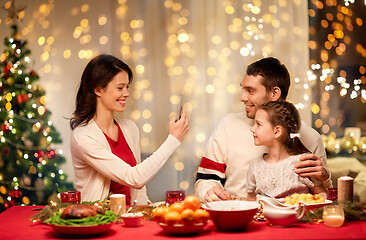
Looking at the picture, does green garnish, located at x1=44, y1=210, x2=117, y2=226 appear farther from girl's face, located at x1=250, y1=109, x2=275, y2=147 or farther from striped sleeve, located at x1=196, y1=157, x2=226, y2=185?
striped sleeve, located at x1=196, y1=157, x2=226, y2=185

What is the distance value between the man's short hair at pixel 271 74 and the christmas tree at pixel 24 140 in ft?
8.00

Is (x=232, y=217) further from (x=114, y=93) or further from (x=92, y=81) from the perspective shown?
(x=92, y=81)

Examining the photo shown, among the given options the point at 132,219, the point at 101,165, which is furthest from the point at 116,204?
the point at 101,165

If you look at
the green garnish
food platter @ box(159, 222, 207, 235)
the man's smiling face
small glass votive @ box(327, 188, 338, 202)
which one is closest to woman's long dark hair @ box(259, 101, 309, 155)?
the man's smiling face

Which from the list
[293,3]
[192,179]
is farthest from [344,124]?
[192,179]

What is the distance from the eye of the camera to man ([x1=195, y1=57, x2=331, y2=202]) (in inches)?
115

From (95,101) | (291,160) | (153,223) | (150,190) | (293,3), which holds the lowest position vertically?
(150,190)

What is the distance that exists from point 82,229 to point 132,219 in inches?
9.3

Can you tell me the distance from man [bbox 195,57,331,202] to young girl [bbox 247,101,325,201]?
293mm

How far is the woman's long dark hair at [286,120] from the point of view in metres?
2.58

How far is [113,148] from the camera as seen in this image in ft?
9.57

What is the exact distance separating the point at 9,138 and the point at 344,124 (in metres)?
3.31

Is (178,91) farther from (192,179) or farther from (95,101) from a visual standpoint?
(95,101)

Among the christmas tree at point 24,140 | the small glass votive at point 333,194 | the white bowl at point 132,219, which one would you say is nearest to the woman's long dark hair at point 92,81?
the white bowl at point 132,219
